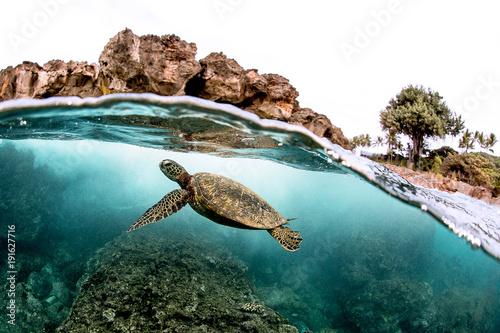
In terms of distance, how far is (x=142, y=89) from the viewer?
20.9ft

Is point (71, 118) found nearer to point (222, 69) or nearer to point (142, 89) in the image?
point (142, 89)

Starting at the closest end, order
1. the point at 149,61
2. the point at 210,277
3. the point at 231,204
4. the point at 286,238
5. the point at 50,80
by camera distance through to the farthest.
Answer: the point at 231,204 → the point at 149,61 → the point at 286,238 → the point at 50,80 → the point at 210,277

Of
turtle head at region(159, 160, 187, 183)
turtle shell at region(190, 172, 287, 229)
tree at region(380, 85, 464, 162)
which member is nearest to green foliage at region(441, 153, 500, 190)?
tree at region(380, 85, 464, 162)

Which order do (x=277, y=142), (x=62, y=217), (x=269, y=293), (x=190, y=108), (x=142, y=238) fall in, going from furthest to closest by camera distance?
(x=62, y=217) < (x=142, y=238) < (x=269, y=293) < (x=277, y=142) < (x=190, y=108)

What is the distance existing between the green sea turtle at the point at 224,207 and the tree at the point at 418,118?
2406cm

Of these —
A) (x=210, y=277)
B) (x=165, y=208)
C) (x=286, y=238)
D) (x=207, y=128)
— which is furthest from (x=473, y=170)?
(x=165, y=208)

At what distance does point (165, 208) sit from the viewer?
581 centimetres

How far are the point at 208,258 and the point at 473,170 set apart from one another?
21.4 meters

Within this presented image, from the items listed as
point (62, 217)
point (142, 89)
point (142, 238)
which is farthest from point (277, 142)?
point (62, 217)

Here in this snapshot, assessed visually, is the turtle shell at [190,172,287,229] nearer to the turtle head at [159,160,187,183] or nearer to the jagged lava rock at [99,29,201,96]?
the turtle head at [159,160,187,183]

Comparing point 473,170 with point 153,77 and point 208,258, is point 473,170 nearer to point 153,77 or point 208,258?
point 208,258

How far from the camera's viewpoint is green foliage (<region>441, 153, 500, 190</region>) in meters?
16.1

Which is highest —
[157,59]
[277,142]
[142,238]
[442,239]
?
[157,59]

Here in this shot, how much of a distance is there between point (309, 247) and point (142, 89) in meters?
18.6
